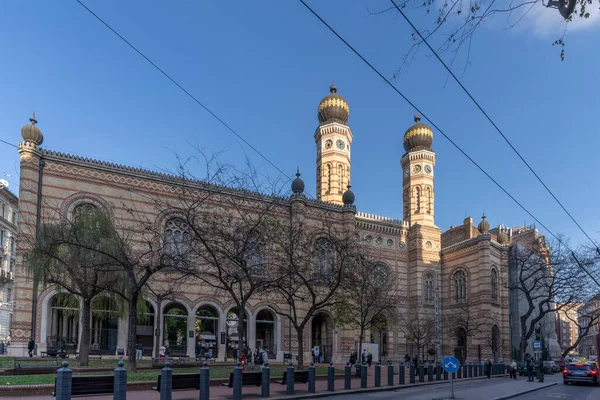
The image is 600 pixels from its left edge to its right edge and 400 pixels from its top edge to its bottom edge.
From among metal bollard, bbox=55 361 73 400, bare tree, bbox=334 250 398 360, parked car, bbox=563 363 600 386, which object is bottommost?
parked car, bbox=563 363 600 386

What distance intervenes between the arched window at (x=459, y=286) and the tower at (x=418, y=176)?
481 centimetres

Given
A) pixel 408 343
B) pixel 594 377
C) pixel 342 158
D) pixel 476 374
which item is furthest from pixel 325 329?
pixel 594 377

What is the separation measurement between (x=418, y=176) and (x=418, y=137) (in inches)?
136

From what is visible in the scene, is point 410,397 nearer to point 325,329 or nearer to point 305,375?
point 305,375

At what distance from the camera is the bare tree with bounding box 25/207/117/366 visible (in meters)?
20.6

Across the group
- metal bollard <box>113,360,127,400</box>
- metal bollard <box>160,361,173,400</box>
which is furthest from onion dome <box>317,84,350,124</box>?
metal bollard <box>113,360,127,400</box>

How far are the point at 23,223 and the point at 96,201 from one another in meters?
3.81

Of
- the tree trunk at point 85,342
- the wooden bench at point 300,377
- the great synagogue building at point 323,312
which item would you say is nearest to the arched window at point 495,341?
the great synagogue building at point 323,312

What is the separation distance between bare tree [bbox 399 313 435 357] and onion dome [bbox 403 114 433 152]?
1472 cm

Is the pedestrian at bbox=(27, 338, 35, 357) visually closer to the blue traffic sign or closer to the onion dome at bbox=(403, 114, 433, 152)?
the blue traffic sign

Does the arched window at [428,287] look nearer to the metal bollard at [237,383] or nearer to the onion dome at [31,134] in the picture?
the onion dome at [31,134]

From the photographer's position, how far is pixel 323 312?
36.4m

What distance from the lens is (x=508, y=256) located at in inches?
1700

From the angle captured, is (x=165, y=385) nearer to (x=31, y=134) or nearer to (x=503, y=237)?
(x=31, y=134)
